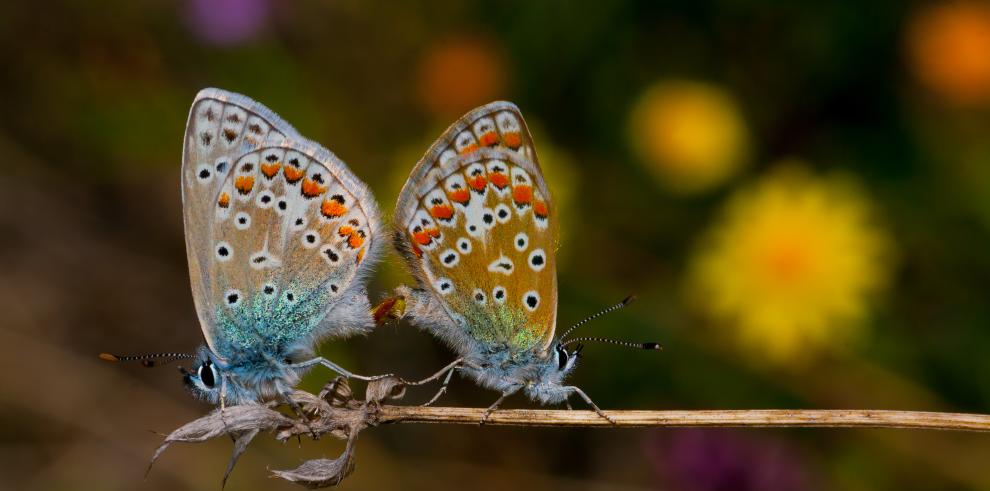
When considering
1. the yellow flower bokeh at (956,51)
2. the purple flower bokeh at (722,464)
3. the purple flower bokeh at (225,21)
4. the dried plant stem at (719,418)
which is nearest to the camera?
Answer: the dried plant stem at (719,418)

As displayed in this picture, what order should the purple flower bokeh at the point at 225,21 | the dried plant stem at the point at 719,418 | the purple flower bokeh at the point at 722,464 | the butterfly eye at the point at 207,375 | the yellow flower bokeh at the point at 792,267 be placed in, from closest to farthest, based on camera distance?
the dried plant stem at the point at 719,418, the butterfly eye at the point at 207,375, the purple flower bokeh at the point at 722,464, the yellow flower bokeh at the point at 792,267, the purple flower bokeh at the point at 225,21

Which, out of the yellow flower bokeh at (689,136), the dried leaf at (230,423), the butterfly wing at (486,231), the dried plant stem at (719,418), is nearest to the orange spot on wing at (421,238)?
the butterfly wing at (486,231)

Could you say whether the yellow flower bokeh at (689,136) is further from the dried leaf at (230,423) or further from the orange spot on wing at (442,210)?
the dried leaf at (230,423)

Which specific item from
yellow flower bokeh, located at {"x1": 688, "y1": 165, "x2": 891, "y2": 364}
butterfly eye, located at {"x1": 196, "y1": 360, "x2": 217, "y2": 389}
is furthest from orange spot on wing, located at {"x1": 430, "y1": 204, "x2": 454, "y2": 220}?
yellow flower bokeh, located at {"x1": 688, "y1": 165, "x2": 891, "y2": 364}

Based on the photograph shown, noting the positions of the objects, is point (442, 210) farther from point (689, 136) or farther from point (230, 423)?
point (689, 136)

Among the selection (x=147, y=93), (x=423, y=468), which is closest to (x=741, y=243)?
(x=423, y=468)

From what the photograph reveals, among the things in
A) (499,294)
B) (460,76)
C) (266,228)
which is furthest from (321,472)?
(460,76)

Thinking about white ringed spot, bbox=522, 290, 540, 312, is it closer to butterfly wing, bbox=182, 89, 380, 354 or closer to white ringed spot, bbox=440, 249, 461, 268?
white ringed spot, bbox=440, 249, 461, 268

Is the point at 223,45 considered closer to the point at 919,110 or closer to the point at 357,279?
the point at 357,279

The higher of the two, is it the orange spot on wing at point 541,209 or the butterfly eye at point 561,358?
the orange spot on wing at point 541,209
